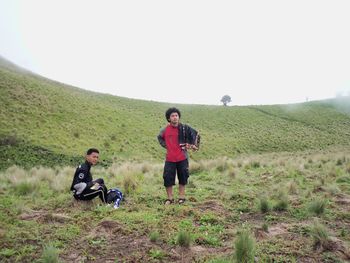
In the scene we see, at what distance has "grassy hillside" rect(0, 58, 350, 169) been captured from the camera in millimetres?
26384

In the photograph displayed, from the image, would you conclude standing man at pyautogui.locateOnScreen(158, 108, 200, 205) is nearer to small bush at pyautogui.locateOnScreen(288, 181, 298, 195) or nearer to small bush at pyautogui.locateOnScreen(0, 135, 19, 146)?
small bush at pyautogui.locateOnScreen(288, 181, 298, 195)

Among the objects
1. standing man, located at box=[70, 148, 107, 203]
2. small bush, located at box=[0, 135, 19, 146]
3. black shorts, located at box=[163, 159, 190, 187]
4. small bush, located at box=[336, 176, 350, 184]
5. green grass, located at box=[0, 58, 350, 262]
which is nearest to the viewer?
green grass, located at box=[0, 58, 350, 262]

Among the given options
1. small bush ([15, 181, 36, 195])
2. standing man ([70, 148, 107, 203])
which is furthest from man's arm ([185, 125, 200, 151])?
small bush ([15, 181, 36, 195])

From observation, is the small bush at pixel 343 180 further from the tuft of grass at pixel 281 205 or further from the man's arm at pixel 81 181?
the man's arm at pixel 81 181

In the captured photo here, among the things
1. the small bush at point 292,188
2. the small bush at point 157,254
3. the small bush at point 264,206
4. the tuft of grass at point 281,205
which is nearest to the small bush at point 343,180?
the small bush at point 292,188

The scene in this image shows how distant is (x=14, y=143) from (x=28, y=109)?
8724 mm

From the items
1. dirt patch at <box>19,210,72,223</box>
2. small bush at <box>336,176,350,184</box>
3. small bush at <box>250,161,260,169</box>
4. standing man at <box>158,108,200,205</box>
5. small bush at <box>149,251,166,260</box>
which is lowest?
small bush at <box>250,161,260,169</box>

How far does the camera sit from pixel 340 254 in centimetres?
502

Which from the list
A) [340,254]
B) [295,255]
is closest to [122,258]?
[295,255]

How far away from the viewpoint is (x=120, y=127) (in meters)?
38.1

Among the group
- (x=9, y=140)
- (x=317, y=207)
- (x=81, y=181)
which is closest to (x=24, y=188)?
(x=81, y=181)

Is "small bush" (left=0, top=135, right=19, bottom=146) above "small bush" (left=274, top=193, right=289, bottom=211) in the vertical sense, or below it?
below

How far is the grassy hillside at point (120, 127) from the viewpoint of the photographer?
26384mm

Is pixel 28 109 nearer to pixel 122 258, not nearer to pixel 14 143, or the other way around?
pixel 14 143
